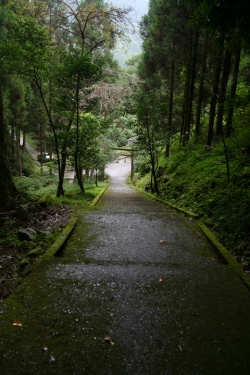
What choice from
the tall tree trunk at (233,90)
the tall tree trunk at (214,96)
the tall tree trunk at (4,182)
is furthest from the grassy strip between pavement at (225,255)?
the tall tree trunk at (233,90)

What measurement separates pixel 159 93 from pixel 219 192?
6585 mm

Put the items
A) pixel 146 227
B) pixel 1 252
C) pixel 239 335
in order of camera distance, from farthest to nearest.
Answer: pixel 146 227, pixel 1 252, pixel 239 335

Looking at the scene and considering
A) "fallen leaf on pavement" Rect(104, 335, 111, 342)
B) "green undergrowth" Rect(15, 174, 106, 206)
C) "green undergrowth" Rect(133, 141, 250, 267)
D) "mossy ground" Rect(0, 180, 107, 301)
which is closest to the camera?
"fallen leaf on pavement" Rect(104, 335, 111, 342)

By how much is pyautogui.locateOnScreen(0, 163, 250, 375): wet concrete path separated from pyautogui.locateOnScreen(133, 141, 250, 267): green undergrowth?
2.50 ft

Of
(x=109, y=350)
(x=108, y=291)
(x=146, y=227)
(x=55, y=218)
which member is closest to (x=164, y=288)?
(x=108, y=291)

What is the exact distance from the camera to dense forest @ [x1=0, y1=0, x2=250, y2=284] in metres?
4.50

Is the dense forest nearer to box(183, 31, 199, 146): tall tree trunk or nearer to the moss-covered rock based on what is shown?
box(183, 31, 199, 146): tall tree trunk

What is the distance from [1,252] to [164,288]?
217cm

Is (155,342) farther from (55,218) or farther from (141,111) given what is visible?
(141,111)

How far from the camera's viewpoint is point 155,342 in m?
1.75

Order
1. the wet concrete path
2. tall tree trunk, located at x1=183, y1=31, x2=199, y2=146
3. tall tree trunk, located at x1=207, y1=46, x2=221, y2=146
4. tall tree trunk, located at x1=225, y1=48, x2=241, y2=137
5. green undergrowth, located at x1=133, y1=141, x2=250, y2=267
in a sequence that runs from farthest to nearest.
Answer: tall tree trunk, located at x1=183, y1=31, x2=199, y2=146
tall tree trunk, located at x1=207, y1=46, x2=221, y2=146
tall tree trunk, located at x1=225, y1=48, x2=241, y2=137
green undergrowth, located at x1=133, y1=141, x2=250, y2=267
the wet concrete path

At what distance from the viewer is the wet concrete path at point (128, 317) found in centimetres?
157

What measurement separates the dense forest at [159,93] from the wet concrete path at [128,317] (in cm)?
119

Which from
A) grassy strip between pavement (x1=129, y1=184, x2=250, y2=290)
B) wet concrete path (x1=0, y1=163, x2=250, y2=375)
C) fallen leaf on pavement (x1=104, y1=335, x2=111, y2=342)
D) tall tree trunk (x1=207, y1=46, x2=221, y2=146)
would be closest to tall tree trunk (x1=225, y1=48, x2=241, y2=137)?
tall tree trunk (x1=207, y1=46, x2=221, y2=146)
